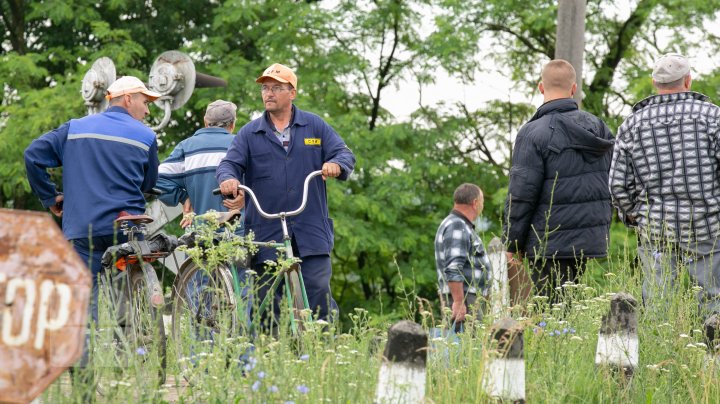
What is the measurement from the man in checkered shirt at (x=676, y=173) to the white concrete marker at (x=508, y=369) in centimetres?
213

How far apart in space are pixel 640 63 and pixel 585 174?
48.7 ft

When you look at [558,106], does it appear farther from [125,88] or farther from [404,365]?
[404,365]

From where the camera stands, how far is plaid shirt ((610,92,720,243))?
253 inches

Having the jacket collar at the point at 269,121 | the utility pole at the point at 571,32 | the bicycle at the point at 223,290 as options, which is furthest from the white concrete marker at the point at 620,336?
the utility pole at the point at 571,32

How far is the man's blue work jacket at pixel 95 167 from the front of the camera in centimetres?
650

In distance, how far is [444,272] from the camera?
326 inches

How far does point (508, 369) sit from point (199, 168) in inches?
159

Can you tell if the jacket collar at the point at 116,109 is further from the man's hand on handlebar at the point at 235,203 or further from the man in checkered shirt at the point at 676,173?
the man in checkered shirt at the point at 676,173

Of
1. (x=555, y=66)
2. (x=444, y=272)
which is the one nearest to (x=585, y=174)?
(x=555, y=66)

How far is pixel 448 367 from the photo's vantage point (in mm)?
5305

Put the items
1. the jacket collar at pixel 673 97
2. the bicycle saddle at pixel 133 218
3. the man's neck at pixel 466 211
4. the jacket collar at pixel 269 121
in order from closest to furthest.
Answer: the bicycle saddle at pixel 133 218 < the jacket collar at pixel 673 97 < the jacket collar at pixel 269 121 < the man's neck at pixel 466 211

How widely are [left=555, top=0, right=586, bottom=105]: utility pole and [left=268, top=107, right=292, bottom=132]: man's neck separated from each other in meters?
2.82

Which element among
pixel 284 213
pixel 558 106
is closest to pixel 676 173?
pixel 558 106

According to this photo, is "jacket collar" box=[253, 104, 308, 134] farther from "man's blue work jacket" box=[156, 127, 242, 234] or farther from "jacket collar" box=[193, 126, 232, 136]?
"jacket collar" box=[193, 126, 232, 136]
